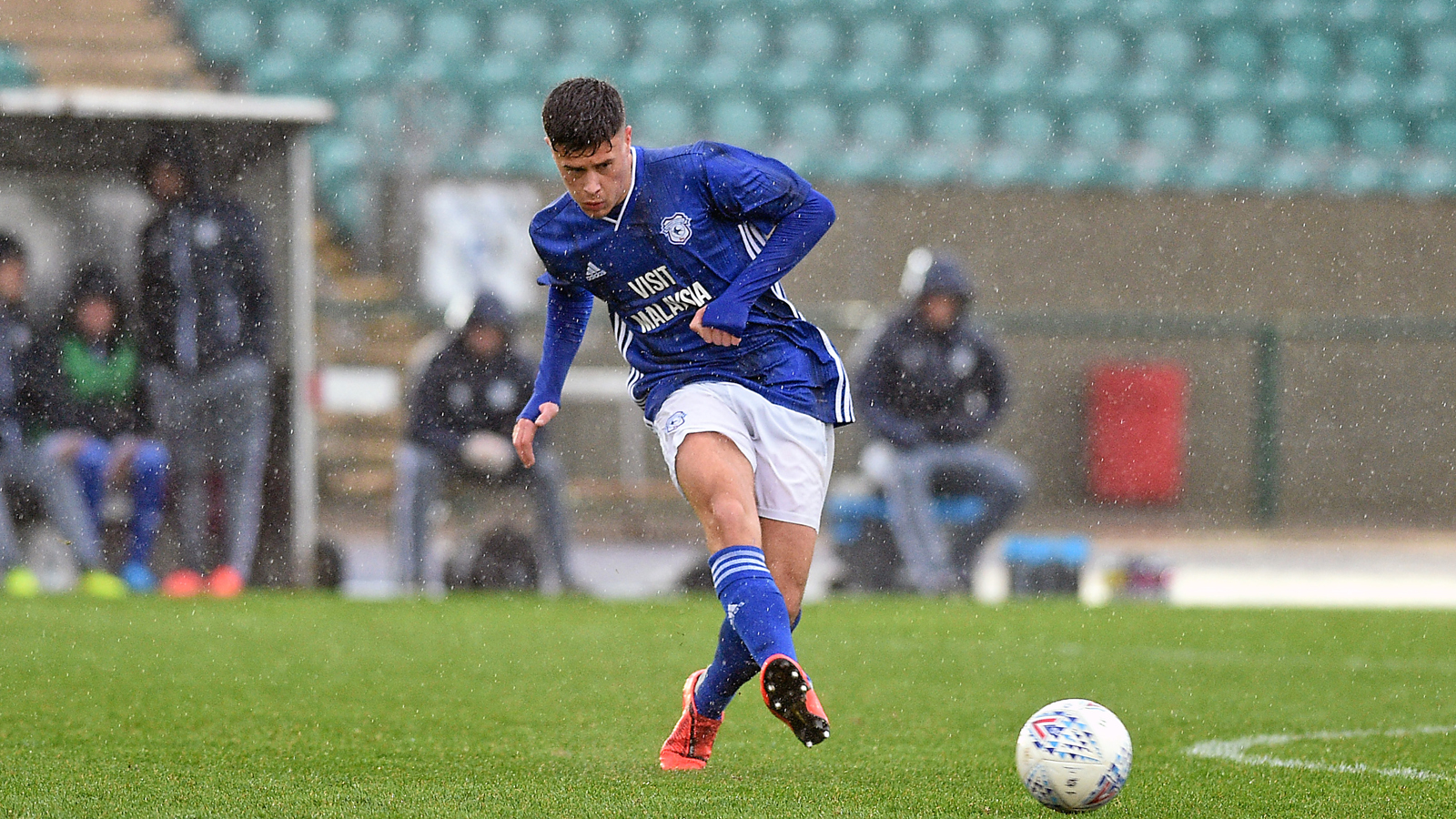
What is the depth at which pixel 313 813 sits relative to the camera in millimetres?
3553

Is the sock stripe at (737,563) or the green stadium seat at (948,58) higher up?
the green stadium seat at (948,58)

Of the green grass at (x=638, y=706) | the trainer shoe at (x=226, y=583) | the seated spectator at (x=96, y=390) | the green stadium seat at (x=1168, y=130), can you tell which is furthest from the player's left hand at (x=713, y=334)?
the green stadium seat at (x=1168, y=130)

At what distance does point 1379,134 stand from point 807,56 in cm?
513

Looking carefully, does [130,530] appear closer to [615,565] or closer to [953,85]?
[615,565]

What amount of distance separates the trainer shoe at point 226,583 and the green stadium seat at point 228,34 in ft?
21.2

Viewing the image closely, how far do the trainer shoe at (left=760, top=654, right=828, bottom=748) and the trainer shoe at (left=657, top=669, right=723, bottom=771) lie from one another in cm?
66

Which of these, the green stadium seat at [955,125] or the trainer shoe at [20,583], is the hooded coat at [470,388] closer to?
the trainer shoe at [20,583]

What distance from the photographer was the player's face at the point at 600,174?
13.3ft

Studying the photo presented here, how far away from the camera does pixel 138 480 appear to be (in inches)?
356

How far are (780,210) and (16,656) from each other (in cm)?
356

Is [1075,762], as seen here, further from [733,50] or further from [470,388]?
[733,50]

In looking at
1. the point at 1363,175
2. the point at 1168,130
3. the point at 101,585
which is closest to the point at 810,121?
the point at 1168,130

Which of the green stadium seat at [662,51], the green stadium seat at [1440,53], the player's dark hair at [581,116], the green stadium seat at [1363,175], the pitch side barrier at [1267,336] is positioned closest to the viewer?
the player's dark hair at [581,116]

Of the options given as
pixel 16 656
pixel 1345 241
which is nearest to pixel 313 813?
pixel 16 656
